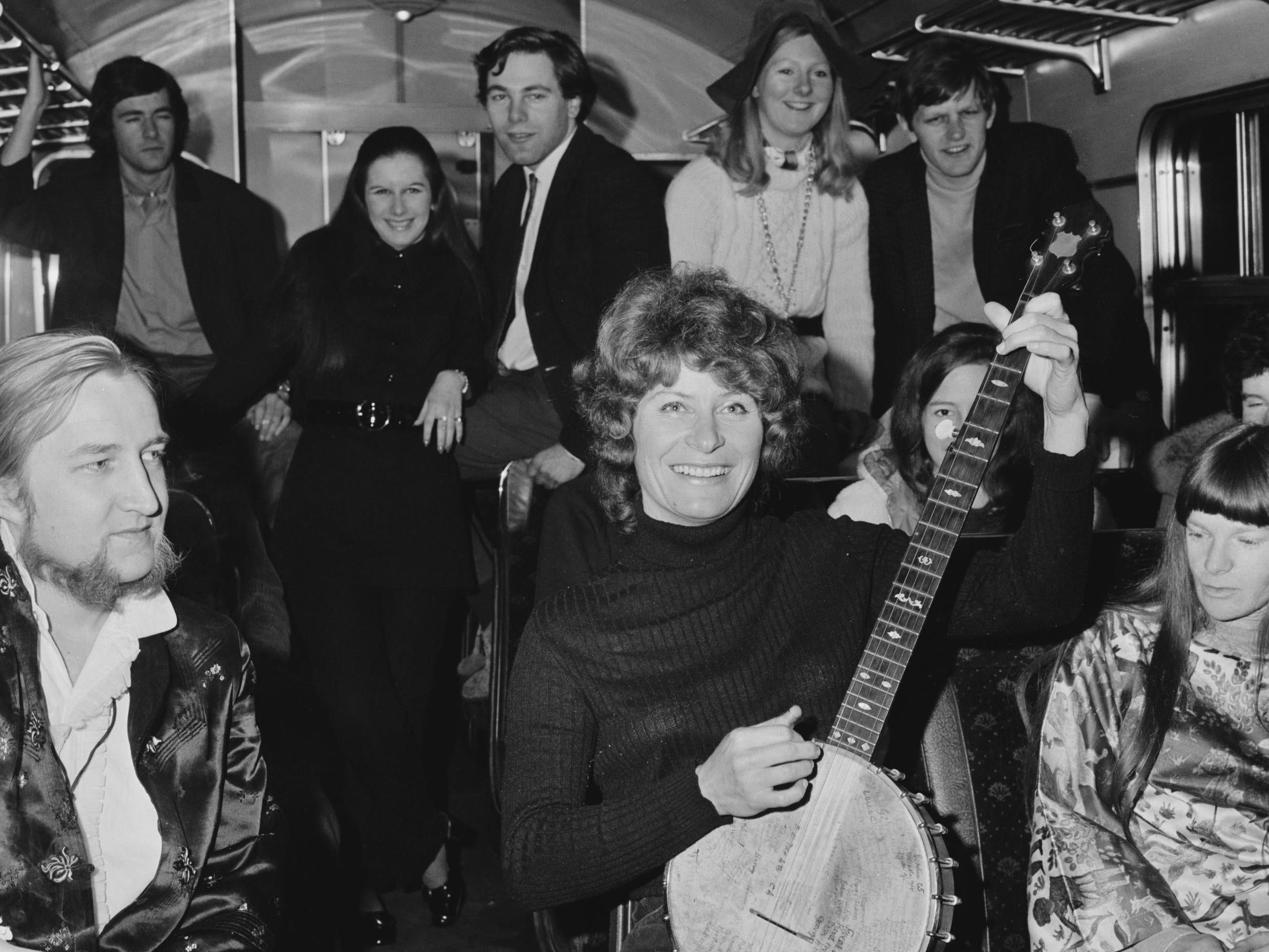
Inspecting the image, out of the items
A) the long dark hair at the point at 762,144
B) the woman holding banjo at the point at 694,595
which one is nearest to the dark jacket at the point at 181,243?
the long dark hair at the point at 762,144

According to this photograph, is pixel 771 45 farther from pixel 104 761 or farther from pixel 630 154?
pixel 104 761

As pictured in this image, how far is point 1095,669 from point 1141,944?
46cm

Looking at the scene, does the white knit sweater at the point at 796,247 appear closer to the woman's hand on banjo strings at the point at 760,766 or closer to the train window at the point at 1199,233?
the train window at the point at 1199,233

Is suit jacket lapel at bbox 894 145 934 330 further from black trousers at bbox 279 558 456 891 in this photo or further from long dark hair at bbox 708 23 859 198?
black trousers at bbox 279 558 456 891

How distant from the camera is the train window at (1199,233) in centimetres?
466

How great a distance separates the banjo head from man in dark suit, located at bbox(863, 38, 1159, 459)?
2.59 metres

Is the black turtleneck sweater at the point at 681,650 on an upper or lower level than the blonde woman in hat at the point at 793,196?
lower

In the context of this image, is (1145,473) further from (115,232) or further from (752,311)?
(115,232)

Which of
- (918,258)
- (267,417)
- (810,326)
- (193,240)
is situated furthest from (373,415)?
(918,258)

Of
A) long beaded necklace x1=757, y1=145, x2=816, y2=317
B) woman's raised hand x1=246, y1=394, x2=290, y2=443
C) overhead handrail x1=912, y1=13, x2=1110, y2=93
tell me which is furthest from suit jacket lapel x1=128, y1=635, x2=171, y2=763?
overhead handrail x1=912, y1=13, x2=1110, y2=93

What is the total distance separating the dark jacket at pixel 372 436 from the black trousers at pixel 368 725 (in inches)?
3.4

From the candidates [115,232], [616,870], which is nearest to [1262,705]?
[616,870]

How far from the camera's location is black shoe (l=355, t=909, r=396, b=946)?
11.9ft

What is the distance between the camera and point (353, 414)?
3.77 meters
